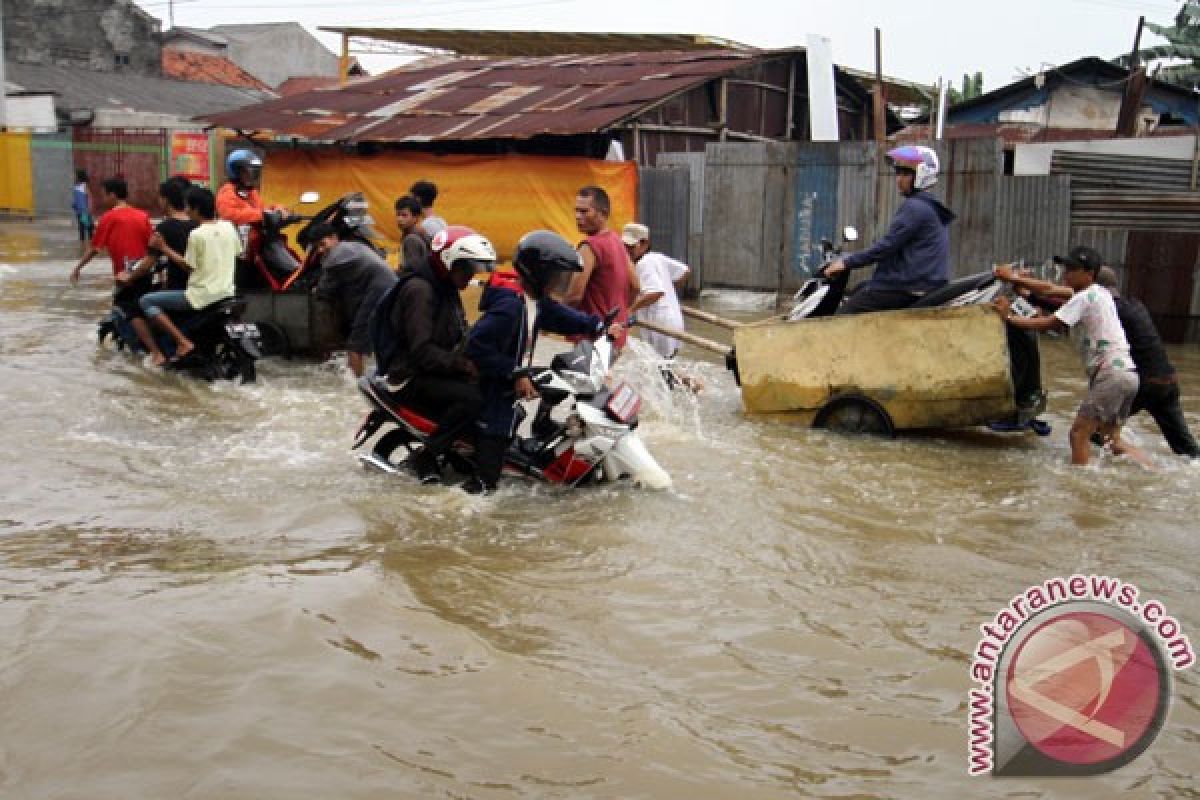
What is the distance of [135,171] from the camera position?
3081 centimetres

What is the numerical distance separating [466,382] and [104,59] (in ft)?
153

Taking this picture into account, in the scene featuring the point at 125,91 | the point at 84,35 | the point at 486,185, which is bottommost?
the point at 486,185

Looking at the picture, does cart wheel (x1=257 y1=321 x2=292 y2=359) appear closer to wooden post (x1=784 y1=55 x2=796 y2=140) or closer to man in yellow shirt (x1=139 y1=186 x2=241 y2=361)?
man in yellow shirt (x1=139 y1=186 x2=241 y2=361)

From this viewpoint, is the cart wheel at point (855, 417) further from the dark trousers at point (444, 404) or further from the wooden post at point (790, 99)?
the wooden post at point (790, 99)

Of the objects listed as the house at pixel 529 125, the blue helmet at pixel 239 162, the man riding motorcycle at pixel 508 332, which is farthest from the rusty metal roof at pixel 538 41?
the man riding motorcycle at pixel 508 332

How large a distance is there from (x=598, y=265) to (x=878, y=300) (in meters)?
1.99

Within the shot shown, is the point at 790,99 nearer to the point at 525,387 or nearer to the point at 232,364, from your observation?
the point at 232,364

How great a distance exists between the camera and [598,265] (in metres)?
7.88

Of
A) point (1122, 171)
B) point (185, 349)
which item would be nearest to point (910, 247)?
point (185, 349)

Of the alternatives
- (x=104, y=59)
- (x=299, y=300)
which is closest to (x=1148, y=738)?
(x=299, y=300)

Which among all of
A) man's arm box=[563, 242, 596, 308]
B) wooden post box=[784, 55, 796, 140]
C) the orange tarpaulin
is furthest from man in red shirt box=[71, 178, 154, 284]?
wooden post box=[784, 55, 796, 140]

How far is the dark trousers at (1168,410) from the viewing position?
24.7ft

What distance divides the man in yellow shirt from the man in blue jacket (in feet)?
16.0

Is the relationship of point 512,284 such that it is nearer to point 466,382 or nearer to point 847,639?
point 466,382
